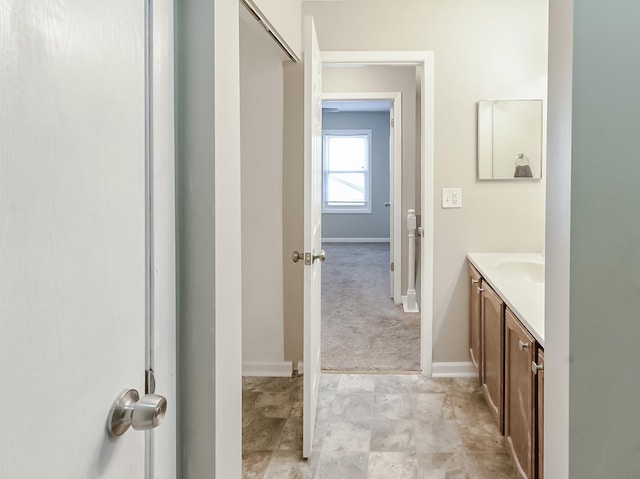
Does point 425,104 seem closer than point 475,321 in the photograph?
No

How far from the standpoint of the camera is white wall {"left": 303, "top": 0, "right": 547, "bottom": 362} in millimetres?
3279

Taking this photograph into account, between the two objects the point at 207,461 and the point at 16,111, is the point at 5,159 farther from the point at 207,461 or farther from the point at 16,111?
the point at 207,461

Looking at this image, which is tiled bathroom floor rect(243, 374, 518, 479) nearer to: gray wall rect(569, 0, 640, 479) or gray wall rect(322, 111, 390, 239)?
gray wall rect(569, 0, 640, 479)

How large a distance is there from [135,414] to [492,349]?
222cm

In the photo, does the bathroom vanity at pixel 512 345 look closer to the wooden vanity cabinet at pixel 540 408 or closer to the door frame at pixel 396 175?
the wooden vanity cabinet at pixel 540 408

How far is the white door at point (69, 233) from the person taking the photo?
640 millimetres

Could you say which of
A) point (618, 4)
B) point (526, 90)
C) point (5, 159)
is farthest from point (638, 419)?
point (526, 90)

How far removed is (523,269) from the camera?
3100mm

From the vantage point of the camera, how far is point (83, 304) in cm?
77

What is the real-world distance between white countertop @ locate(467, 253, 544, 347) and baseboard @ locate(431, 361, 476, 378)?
713mm

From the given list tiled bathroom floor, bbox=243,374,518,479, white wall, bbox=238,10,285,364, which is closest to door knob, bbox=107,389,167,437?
tiled bathroom floor, bbox=243,374,518,479

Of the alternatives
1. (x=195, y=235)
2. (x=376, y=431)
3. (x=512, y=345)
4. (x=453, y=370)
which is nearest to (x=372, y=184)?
(x=453, y=370)

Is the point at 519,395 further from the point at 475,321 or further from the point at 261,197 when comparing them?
the point at 261,197

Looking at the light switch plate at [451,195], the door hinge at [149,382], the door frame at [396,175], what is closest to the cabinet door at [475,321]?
the light switch plate at [451,195]
